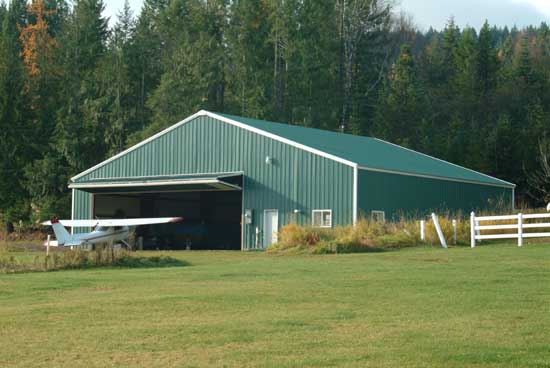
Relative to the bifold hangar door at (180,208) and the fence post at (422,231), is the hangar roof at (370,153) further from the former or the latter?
the fence post at (422,231)

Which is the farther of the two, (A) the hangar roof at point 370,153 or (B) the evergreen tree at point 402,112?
(B) the evergreen tree at point 402,112

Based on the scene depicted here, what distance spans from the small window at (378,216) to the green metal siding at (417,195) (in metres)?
0.17

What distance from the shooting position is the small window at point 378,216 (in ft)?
114

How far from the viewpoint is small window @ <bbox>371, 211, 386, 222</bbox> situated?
114 ft

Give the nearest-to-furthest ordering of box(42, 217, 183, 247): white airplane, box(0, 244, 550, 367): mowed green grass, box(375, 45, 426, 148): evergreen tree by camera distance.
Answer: box(0, 244, 550, 367): mowed green grass
box(42, 217, 183, 247): white airplane
box(375, 45, 426, 148): evergreen tree

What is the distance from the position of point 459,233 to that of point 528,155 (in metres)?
24.5

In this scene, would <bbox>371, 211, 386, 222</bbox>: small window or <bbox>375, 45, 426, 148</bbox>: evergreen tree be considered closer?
<bbox>371, 211, 386, 222</bbox>: small window

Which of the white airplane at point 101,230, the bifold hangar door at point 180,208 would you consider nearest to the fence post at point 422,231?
the white airplane at point 101,230

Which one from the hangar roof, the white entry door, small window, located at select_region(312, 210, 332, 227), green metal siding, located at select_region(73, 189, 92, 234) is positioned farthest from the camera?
green metal siding, located at select_region(73, 189, 92, 234)

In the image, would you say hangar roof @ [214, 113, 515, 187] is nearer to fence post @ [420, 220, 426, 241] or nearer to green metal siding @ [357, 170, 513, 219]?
green metal siding @ [357, 170, 513, 219]

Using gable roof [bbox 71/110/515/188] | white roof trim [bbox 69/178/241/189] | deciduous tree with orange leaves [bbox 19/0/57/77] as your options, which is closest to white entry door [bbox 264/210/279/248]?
white roof trim [bbox 69/178/241/189]

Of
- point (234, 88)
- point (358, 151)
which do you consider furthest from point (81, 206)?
point (234, 88)

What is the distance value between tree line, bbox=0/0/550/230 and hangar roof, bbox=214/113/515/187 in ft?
28.7

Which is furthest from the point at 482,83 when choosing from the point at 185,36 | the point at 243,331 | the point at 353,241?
the point at 243,331
